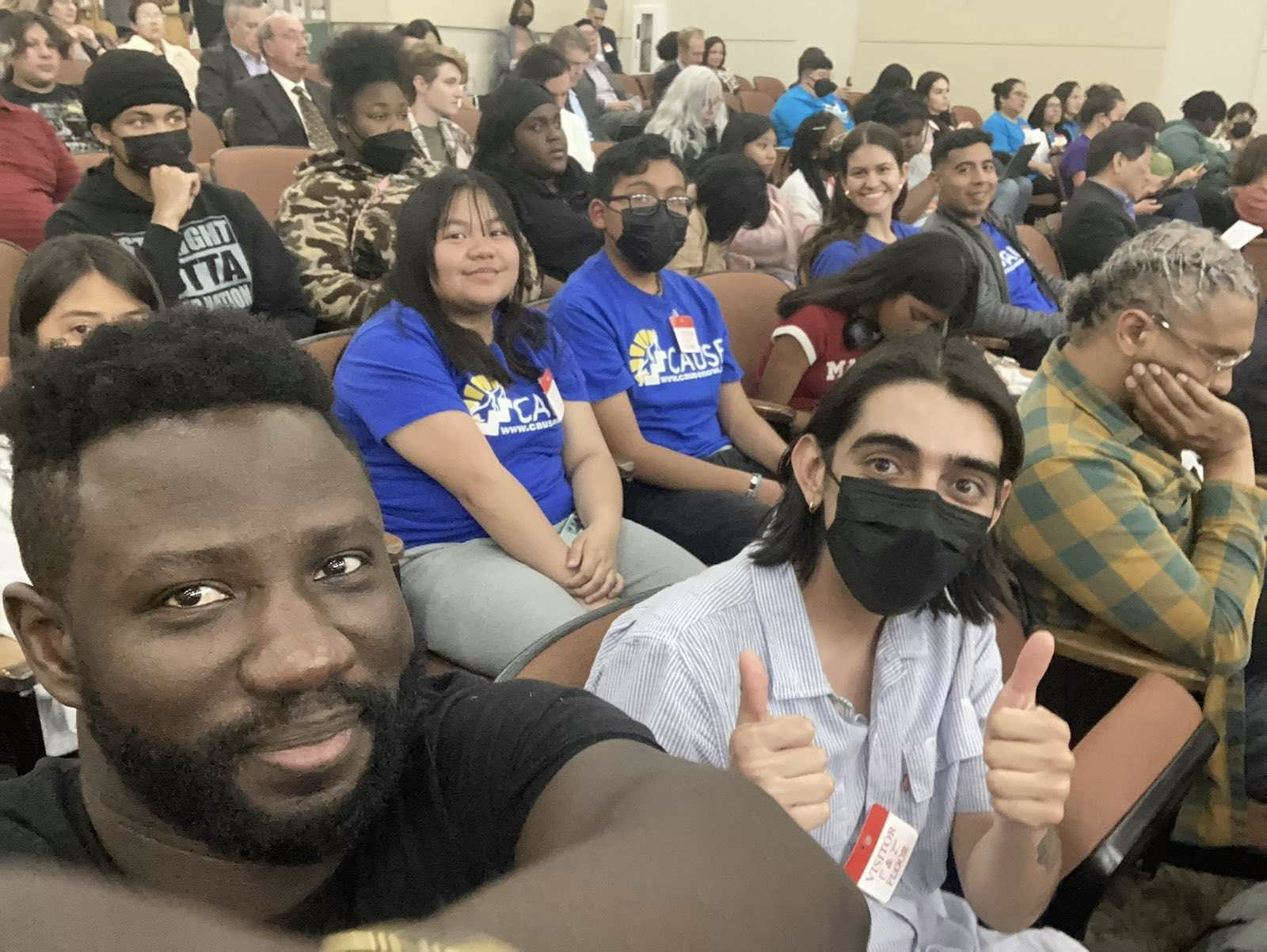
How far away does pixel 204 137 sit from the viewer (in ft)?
16.1

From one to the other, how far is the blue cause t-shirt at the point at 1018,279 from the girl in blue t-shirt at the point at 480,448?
2.34 meters

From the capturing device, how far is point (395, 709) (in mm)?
700

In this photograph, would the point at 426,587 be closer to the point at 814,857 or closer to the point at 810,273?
the point at 814,857

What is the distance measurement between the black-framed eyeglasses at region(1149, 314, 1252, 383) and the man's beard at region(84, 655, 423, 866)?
1.67 metres

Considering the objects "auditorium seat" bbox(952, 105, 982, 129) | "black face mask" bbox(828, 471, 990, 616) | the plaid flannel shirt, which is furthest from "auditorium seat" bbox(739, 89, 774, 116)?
"black face mask" bbox(828, 471, 990, 616)

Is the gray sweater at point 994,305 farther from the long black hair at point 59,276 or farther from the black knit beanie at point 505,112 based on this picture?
the long black hair at point 59,276

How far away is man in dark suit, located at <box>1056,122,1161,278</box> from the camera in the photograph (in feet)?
14.2

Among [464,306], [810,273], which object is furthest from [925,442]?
[810,273]

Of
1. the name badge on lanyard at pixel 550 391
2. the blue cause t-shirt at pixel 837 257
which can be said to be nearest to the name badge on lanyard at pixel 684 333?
the name badge on lanyard at pixel 550 391

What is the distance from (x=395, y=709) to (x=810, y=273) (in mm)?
2939

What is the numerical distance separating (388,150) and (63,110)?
207 centimetres

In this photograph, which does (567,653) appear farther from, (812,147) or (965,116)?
(965,116)

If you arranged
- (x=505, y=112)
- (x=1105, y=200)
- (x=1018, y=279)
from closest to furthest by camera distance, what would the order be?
(x=505, y=112) < (x=1018, y=279) < (x=1105, y=200)

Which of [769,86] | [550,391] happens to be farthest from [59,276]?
[769,86]
